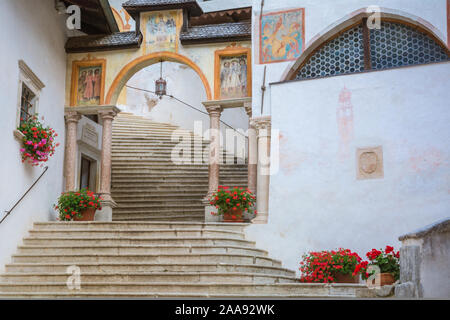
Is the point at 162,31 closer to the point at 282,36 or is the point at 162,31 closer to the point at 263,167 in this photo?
the point at 282,36

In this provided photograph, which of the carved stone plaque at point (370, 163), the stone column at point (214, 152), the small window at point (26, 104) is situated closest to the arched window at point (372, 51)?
the carved stone plaque at point (370, 163)

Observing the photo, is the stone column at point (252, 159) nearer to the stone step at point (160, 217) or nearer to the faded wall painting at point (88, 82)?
the stone step at point (160, 217)

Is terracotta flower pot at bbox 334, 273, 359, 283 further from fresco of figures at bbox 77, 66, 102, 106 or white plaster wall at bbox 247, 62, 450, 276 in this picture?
fresco of figures at bbox 77, 66, 102, 106

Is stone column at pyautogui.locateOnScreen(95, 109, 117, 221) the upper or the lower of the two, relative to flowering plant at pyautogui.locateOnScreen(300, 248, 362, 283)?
upper

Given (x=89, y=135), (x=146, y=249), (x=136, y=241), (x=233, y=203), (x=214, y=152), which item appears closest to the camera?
(x=146, y=249)

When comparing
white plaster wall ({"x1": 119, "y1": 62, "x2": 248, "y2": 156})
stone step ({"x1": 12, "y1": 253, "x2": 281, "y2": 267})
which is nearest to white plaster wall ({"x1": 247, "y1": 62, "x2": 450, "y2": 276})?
stone step ({"x1": 12, "y1": 253, "x2": 281, "y2": 267})

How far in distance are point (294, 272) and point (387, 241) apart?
157 cm

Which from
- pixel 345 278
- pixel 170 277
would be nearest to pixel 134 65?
pixel 170 277

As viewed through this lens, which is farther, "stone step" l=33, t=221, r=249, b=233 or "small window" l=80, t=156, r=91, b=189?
"small window" l=80, t=156, r=91, b=189

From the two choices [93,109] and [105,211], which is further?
[93,109]

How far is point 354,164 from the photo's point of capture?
12.4m

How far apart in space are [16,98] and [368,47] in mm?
6353

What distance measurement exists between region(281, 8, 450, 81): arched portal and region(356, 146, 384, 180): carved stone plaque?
173cm

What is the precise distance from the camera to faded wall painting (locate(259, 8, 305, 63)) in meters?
13.9
